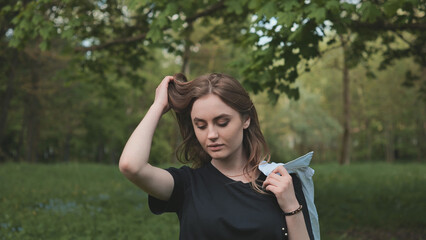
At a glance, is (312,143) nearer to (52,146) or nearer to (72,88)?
(72,88)

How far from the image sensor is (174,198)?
89.8 inches

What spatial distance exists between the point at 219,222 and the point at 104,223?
4798 millimetres

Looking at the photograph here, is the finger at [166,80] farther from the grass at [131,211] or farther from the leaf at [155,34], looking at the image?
the grass at [131,211]

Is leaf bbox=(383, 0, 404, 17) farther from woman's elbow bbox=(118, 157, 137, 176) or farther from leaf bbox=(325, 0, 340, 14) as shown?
woman's elbow bbox=(118, 157, 137, 176)

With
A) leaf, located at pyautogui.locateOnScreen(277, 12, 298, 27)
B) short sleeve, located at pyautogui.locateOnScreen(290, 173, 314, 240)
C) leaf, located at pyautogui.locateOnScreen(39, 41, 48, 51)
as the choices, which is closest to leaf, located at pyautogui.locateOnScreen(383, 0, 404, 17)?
leaf, located at pyautogui.locateOnScreen(277, 12, 298, 27)

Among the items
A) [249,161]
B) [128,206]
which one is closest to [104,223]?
[128,206]

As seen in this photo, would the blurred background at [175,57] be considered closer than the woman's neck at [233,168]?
No

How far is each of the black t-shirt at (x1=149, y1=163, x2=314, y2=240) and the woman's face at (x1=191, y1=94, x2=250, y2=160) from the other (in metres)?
0.17

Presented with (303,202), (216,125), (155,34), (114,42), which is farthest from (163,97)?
(114,42)

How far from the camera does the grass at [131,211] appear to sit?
6.07m

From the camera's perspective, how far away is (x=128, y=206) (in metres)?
8.27

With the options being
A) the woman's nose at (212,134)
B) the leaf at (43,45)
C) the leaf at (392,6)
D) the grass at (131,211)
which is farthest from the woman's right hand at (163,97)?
the leaf at (43,45)

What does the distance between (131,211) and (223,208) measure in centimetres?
596

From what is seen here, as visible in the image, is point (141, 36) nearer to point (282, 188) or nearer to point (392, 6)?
point (392, 6)
